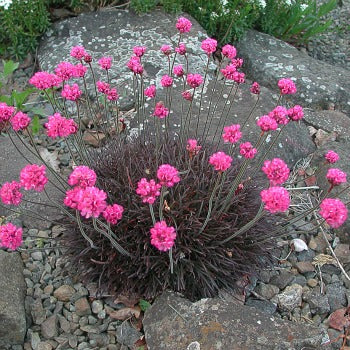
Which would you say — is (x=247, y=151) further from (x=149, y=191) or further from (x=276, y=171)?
(x=149, y=191)

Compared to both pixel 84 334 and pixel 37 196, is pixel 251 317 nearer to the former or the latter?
pixel 84 334

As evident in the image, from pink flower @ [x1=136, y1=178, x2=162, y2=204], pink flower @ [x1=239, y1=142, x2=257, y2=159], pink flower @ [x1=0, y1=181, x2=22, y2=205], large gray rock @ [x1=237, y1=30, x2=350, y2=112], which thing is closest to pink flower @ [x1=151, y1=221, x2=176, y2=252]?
pink flower @ [x1=136, y1=178, x2=162, y2=204]

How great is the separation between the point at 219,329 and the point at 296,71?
300 cm

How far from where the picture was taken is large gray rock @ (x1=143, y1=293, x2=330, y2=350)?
2426 millimetres

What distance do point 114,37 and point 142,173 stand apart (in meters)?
2.14

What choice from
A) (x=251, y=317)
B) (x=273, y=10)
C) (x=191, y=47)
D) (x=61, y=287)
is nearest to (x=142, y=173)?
(x=61, y=287)

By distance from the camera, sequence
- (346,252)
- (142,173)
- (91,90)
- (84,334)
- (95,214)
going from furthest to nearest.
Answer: (91,90), (346,252), (142,173), (84,334), (95,214)

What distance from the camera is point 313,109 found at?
15.0ft

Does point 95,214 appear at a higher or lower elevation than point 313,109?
higher

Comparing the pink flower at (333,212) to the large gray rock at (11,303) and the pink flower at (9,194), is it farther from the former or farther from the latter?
the large gray rock at (11,303)

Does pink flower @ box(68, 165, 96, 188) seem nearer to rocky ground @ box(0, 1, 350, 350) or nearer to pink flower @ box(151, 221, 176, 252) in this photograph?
pink flower @ box(151, 221, 176, 252)

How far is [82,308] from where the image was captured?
2.81 metres

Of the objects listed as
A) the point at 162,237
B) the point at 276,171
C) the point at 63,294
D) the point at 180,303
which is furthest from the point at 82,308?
the point at 276,171

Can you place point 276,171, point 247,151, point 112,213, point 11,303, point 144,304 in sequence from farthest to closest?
point 144,304
point 11,303
point 247,151
point 112,213
point 276,171
